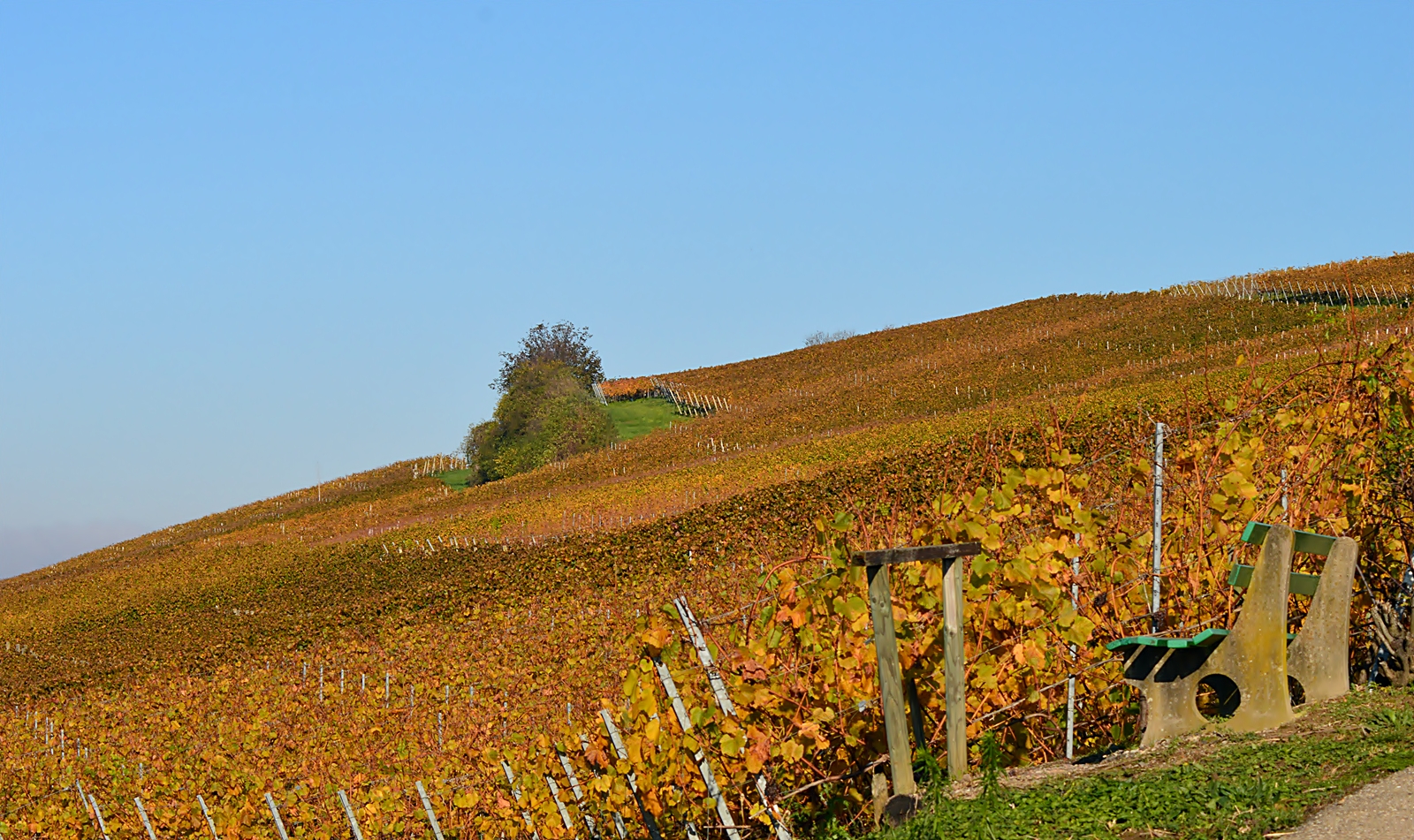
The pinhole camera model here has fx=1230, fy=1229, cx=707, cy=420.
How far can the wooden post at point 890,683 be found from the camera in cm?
491

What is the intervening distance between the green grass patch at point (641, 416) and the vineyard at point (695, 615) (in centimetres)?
1122

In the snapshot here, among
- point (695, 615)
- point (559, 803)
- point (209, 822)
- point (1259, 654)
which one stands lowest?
point (209, 822)

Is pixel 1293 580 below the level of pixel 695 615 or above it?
below

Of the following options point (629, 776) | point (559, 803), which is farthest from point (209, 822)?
point (629, 776)

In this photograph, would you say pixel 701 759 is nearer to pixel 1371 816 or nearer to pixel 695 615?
pixel 695 615

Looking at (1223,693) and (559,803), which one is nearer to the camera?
(1223,693)

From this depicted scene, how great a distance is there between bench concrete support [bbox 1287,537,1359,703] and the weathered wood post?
1.64 meters

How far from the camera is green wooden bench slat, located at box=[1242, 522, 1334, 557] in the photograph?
5762 mm

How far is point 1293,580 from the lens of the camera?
18.7ft

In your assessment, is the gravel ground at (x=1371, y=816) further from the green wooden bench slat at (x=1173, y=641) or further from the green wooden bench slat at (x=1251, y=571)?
the green wooden bench slat at (x=1251, y=571)

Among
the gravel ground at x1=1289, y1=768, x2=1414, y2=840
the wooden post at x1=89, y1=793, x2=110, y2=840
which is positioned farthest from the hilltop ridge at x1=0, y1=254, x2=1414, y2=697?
the gravel ground at x1=1289, y1=768, x2=1414, y2=840

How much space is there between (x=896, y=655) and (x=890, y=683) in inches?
4.7

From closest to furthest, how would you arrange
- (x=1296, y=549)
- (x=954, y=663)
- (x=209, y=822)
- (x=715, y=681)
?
(x=715, y=681), (x=954, y=663), (x=1296, y=549), (x=209, y=822)

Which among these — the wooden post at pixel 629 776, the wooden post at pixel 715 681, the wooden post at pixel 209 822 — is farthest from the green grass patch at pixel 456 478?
the wooden post at pixel 715 681
